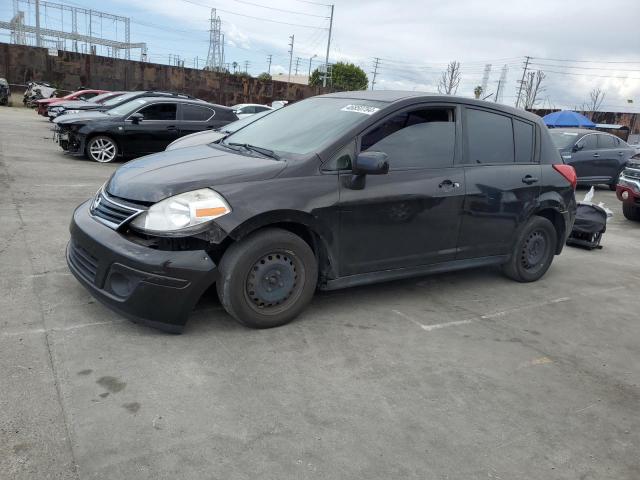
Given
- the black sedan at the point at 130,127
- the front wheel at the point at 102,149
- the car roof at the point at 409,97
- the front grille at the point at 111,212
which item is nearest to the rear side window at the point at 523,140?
the car roof at the point at 409,97

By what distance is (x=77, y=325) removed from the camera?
353 centimetres

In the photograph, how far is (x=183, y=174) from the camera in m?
3.59

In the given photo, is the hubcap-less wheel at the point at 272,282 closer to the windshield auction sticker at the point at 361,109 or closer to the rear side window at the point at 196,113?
the windshield auction sticker at the point at 361,109

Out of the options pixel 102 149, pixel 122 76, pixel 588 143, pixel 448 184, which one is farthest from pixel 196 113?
pixel 122 76

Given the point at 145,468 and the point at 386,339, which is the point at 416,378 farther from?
the point at 145,468

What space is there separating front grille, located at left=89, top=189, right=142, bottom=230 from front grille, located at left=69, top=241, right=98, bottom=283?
0.25 metres

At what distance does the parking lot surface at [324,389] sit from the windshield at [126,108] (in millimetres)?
6901

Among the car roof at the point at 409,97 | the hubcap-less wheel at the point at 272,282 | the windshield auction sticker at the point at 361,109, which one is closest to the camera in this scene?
the hubcap-less wheel at the point at 272,282

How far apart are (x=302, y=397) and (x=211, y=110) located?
9916mm

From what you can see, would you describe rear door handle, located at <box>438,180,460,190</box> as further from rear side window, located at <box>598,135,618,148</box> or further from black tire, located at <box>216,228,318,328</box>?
rear side window, located at <box>598,135,618,148</box>

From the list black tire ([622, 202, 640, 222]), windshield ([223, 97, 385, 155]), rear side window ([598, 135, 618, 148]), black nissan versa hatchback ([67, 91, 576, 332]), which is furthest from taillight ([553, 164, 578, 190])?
rear side window ([598, 135, 618, 148])

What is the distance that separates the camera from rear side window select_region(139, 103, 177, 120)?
1117 cm

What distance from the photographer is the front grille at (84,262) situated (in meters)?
3.49

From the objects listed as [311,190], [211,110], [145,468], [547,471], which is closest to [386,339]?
[311,190]
